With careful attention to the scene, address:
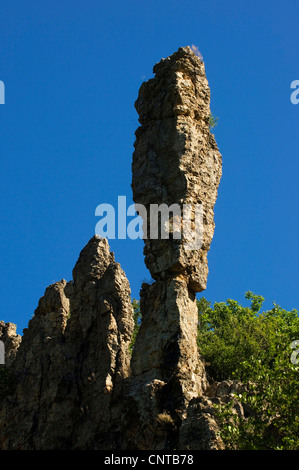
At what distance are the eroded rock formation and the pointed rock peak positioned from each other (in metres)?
0.05

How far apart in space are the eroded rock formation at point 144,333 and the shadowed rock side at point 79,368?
47 mm

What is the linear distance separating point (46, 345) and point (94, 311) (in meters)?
3.07

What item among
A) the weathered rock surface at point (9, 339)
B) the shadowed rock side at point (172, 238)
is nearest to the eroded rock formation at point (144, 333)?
the shadowed rock side at point (172, 238)

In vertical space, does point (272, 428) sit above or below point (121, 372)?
below

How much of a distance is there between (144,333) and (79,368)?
12.7 feet

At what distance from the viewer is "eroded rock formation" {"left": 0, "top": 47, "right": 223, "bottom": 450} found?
1036 inches

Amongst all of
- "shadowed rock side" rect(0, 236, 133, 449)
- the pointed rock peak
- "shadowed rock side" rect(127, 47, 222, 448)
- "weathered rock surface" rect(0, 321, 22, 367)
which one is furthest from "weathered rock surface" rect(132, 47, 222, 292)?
"weathered rock surface" rect(0, 321, 22, 367)

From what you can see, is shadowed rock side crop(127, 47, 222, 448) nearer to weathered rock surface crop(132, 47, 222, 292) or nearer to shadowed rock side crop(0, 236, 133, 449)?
weathered rock surface crop(132, 47, 222, 292)

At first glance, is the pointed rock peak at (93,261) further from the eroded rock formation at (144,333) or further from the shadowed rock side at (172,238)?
the shadowed rock side at (172,238)

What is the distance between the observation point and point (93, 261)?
34.1 meters

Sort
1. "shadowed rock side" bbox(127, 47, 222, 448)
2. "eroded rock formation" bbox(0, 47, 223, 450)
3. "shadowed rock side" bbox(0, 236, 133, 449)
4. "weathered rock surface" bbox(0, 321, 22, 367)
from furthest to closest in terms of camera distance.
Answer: "weathered rock surface" bbox(0, 321, 22, 367)
"shadowed rock side" bbox(0, 236, 133, 449)
"shadowed rock side" bbox(127, 47, 222, 448)
"eroded rock formation" bbox(0, 47, 223, 450)

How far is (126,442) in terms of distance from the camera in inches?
1017
